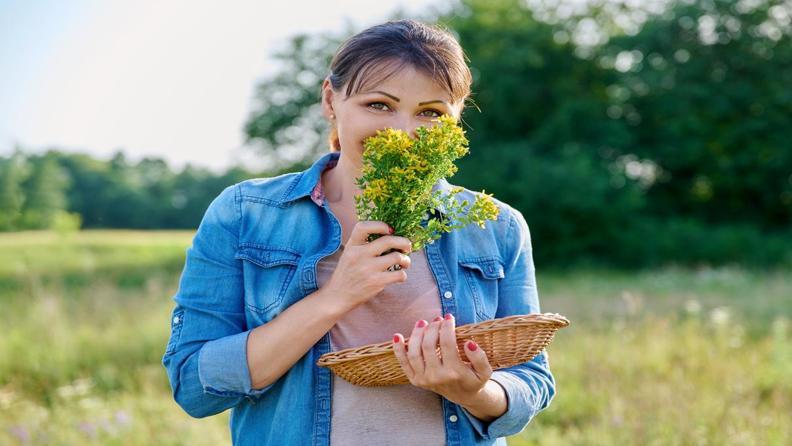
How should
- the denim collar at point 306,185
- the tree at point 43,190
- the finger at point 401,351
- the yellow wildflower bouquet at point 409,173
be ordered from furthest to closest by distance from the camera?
1. the tree at point 43,190
2. the denim collar at point 306,185
3. the yellow wildflower bouquet at point 409,173
4. the finger at point 401,351

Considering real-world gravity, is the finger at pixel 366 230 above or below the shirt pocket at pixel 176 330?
above

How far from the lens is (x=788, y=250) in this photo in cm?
2389

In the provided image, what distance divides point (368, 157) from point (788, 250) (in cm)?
2516

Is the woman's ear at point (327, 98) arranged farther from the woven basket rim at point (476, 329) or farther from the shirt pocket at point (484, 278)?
the woven basket rim at point (476, 329)

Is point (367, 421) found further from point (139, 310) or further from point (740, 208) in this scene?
point (740, 208)

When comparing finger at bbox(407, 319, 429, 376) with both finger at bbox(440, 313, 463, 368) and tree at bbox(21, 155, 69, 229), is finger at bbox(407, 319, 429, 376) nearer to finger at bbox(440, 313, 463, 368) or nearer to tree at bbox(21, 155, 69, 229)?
finger at bbox(440, 313, 463, 368)

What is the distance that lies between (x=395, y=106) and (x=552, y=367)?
211 inches

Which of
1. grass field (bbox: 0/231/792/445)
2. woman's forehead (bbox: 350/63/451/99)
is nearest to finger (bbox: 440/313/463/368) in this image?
woman's forehead (bbox: 350/63/451/99)

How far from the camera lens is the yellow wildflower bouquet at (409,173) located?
6.19 feet

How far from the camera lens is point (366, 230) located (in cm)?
185

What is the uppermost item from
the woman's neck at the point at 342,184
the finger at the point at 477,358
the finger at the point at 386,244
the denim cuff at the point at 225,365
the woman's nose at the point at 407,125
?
the woman's nose at the point at 407,125

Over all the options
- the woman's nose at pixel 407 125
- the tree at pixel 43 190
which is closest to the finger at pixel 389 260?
the woman's nose at pixel 407 125

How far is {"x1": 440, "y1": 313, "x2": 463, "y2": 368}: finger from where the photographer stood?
5.86 feet

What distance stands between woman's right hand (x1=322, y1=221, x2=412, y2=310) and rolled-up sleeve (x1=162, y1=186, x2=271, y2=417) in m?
0.31
